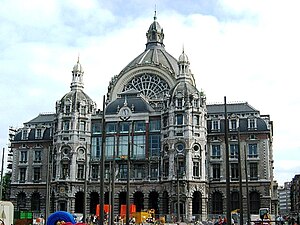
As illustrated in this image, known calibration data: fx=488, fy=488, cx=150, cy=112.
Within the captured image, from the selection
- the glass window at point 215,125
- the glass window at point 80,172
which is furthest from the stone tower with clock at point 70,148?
the glass window at point 215,125

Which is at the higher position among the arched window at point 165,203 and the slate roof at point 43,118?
the slate roof at point 43,118

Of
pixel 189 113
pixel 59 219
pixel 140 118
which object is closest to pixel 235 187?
pixel 189 113

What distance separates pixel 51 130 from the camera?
312 ft

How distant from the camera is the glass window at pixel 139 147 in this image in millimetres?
84938

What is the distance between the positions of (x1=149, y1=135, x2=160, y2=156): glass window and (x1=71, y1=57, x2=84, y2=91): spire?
59.4ft

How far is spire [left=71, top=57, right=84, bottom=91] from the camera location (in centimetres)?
9212

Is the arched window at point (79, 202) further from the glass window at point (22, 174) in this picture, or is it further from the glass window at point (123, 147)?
the glass window at point (22, 174)

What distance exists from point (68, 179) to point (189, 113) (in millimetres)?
23944

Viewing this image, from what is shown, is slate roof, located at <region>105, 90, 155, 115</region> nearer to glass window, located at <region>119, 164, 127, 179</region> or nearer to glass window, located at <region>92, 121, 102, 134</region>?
glass window, located at <region>92, 121, 102, 134</region>

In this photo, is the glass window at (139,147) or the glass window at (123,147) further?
the glass window at (123,147)

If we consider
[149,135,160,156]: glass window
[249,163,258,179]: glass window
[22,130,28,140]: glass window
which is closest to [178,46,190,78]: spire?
[149,135,160,156]: glass window

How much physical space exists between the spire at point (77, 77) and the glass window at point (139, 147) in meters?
15.9

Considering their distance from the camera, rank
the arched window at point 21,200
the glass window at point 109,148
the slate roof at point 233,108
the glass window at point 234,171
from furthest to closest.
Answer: the arched window at point 21,200
the slate roof at point 233,108
the glass window at point 109,148
the glass window at point 234,171

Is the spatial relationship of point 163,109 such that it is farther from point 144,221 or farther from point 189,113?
point 144,221
